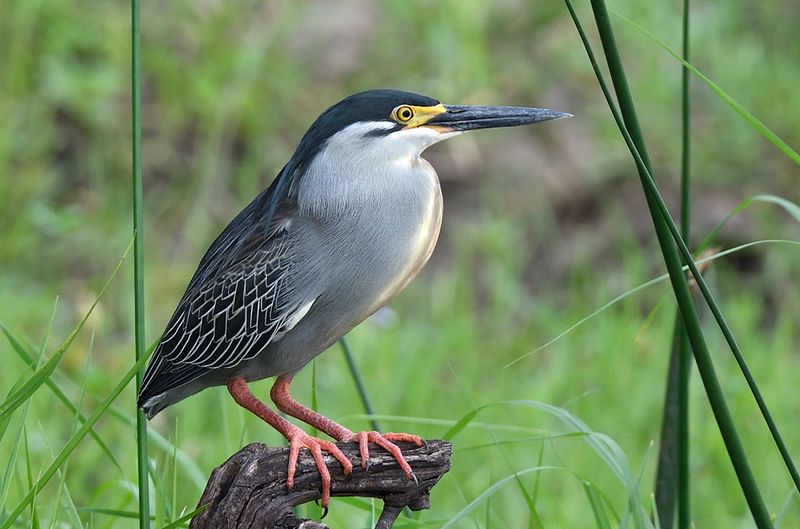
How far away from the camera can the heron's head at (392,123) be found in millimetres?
2020

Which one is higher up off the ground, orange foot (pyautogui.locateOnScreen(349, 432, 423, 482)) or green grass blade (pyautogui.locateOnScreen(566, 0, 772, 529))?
green grass blade (pyautogui.locateOnScreen(566, 0, 772, 529))

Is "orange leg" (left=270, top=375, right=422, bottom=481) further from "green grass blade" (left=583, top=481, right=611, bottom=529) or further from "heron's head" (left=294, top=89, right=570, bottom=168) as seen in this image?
"heron's head" (left=294, top=89, right=570, bottom=168)

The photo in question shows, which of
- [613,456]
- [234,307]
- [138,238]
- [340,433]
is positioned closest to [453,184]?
[234,307]

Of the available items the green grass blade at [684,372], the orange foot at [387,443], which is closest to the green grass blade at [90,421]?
the orange foot at [387,443]

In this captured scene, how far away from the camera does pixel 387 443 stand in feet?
6.10

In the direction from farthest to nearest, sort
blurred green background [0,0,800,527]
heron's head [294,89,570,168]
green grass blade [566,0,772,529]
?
blurred green background [0,0,800,527] < heron's head [294,89,570,168] < green grass blade [566,0,772,529]

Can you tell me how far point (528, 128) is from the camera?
5.54 metres

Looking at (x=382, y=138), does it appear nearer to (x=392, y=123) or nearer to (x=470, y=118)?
(x=392, y=123)

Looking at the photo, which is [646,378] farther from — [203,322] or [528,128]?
[203,322]

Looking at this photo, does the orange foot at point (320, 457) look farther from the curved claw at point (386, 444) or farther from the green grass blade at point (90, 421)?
the green grass blade at point (90, 421)

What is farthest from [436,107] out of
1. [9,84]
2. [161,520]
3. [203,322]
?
[9,84]

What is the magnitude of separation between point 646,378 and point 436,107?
235 cm

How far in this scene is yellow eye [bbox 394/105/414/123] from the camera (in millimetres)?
2041

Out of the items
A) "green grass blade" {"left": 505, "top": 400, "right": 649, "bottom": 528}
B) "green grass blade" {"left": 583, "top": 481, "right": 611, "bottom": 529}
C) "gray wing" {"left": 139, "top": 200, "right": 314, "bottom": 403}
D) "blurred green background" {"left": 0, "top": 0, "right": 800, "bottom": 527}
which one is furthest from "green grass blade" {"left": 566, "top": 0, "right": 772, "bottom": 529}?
"blurred green background" {"left": 0, "top": 0, "right": 800, "bottom": 527}
